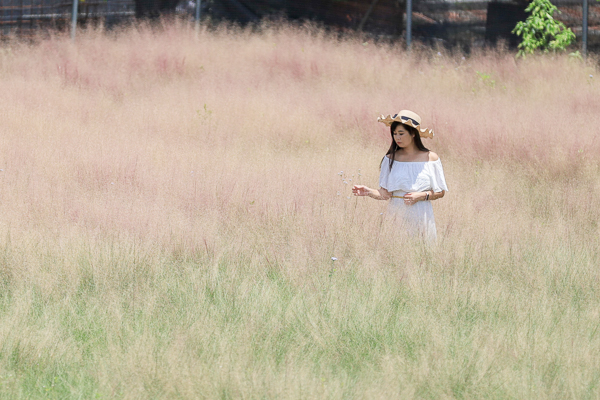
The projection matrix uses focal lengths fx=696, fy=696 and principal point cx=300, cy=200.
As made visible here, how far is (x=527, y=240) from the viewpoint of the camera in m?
5.56

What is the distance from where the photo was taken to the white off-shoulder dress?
196 inches

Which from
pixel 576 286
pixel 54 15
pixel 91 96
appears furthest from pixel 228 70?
pixel 576 286

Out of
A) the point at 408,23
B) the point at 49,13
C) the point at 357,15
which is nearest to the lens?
the point at 408,23

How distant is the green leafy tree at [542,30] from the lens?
1339 centimetres

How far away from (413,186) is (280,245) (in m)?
1.10

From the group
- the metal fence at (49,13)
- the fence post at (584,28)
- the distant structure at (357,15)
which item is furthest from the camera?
the metal fence at (49,13)

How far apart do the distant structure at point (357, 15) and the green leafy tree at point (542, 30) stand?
42cm

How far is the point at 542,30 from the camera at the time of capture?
44.8ft

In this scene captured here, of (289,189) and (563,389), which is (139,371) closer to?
(563,389)

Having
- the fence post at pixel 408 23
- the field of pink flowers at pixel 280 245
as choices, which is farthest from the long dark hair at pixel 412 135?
the fence post at pixel 408 23

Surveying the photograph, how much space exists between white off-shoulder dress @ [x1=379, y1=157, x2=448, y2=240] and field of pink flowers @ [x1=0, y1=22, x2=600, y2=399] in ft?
0.58

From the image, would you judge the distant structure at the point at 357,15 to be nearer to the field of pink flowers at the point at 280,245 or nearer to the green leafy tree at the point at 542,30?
the green leafy tree at the point at 542,30

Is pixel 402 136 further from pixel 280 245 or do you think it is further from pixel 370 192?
pixel 280 245

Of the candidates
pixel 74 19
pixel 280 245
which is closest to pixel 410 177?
pixel 280 245
